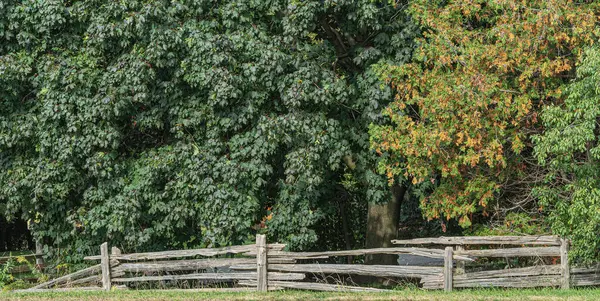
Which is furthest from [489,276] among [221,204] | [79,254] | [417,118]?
[79,254]

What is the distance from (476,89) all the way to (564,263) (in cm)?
356

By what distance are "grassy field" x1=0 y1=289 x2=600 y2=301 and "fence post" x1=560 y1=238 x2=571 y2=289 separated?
0.36 meters

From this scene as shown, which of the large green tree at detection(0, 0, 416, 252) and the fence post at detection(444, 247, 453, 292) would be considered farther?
the large green tree at detection(0, 0, 416, 252)

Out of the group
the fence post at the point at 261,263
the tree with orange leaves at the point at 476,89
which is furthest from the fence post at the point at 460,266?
the fence post at the point at 261,263

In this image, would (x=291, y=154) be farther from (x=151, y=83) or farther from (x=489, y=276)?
(x=489, y=276)

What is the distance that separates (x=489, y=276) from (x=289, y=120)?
5.12m

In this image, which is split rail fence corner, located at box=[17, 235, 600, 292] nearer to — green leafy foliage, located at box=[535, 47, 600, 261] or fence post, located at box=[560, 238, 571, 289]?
fence post, located at box=[560, 238, 571, 289]

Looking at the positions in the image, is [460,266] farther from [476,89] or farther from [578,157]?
[476,89]

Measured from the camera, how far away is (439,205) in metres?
18.9

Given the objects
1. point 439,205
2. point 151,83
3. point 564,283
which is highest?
point 151,83

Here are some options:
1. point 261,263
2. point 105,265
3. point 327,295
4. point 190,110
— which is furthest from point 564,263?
point 105,265

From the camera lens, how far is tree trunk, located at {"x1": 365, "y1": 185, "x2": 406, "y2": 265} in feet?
70.9

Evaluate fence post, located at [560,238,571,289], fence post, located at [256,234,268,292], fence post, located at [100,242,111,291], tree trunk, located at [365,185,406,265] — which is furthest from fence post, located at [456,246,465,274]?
fence post, located at [100,242,111,291]

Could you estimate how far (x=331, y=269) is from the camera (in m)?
17.9
